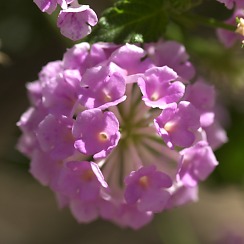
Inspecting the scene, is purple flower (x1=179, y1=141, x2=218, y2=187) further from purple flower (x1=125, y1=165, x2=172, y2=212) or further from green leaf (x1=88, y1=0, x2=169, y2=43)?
green leaf (x1=88, y1=0, x2=169, y2=43)

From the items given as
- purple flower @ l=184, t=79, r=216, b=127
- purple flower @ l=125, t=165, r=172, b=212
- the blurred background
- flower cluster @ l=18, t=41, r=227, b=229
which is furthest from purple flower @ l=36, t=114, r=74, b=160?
the blurred background

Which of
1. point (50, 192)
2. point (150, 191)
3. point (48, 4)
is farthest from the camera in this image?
point (50, 192)

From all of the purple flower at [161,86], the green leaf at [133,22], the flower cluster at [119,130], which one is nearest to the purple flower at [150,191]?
the flower cluster at [119,130]

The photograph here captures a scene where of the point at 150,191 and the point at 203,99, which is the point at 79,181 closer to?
the point at 150,191

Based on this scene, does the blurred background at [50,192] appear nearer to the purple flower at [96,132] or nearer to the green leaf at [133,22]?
the green leaf at [133,22]

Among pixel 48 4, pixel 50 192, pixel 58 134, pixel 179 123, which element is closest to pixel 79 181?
pixel 58 134

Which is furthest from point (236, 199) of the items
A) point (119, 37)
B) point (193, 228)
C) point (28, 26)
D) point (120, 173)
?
point (119, 37)

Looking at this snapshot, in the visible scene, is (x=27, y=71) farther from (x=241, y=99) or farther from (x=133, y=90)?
(x=133, y=90)
